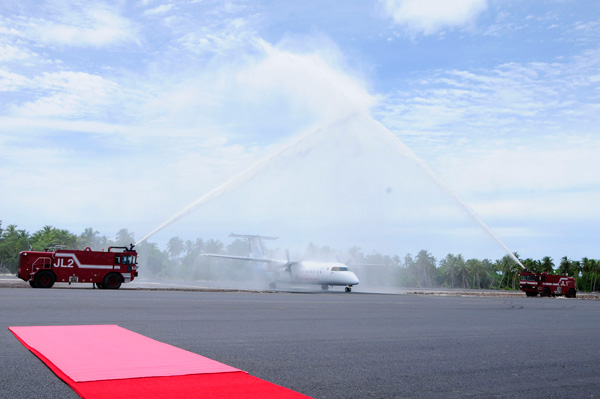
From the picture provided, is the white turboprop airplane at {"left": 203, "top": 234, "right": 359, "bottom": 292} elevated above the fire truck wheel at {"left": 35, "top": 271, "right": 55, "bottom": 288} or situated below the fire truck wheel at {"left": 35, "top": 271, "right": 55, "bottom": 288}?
above

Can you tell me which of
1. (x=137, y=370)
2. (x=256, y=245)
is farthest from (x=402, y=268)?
(x=137, y=370)

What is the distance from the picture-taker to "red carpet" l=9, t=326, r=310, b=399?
7.51 metres

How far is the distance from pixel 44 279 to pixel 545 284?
47479 millimetres

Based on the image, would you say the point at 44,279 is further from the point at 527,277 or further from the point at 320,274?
the point at 527,277

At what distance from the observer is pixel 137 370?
893 centimetres

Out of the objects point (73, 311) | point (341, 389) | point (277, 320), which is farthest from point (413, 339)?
point (73, 311)

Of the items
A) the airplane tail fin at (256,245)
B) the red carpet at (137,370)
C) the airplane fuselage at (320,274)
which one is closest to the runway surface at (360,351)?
the red carpet at (137,370)

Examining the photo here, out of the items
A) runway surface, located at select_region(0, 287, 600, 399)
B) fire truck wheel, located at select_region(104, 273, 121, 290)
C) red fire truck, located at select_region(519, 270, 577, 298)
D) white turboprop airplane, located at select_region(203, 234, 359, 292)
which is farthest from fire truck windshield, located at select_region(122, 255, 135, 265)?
red fire truck, located at select_region(519, 270, 577, 298)

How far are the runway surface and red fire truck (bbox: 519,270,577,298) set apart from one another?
38.8 metres

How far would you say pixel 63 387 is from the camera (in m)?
7.67

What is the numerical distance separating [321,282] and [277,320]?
34228 mm

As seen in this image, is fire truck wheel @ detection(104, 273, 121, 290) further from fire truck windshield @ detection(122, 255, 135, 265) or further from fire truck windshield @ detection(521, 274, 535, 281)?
fire truck windshield @ detection(521, 274, 535, 281)

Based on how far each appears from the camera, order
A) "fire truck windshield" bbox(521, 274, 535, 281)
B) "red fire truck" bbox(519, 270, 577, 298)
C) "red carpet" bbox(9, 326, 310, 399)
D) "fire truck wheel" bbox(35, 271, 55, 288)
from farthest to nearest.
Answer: "fire truck windshield" bbox(521, 274, 535, 281)
"red fire truck" bbox(519, 270, 577, 298)
"fire truck wheel" bbox(35, 271, 55, 288)
"red carpet" bbox(9, 326, 310, 399)

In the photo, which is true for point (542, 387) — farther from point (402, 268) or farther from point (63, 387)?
point (402, 268)
